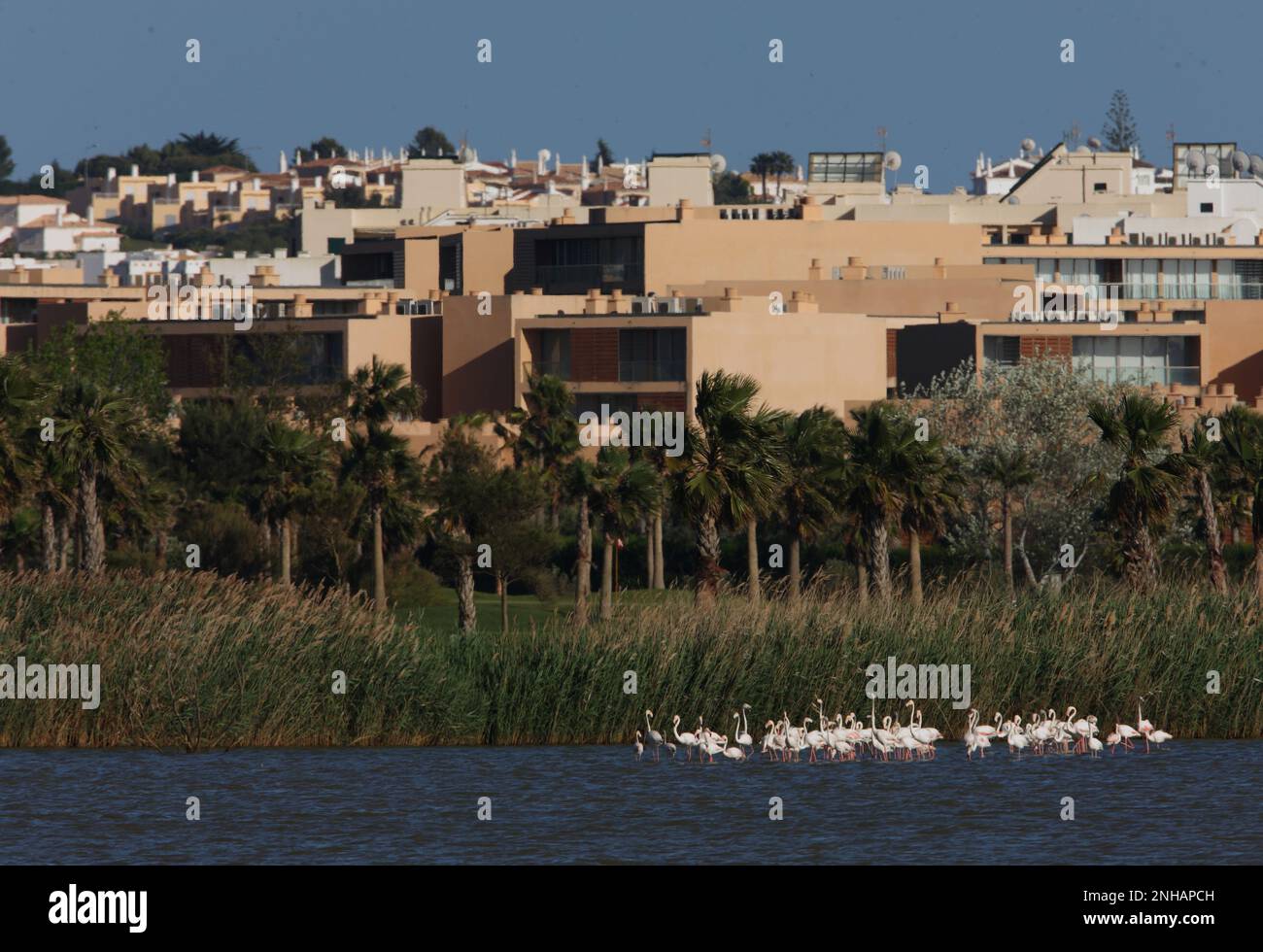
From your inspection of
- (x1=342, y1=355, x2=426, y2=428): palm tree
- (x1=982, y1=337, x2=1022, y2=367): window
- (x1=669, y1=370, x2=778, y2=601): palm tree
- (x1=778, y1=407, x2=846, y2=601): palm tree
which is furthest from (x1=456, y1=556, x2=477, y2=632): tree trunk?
(x1=982, y1=337, x2=1022, y2=367): window

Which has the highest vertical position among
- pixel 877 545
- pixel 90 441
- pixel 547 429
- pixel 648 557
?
pixel 90 441

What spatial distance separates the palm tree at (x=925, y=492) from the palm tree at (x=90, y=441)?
2029cm

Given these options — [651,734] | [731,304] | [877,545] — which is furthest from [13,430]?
[731,304]

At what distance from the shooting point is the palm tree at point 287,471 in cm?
8138

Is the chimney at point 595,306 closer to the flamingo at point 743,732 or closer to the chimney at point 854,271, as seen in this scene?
the chimney at point 854,271

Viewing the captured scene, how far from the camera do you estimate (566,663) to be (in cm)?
4516

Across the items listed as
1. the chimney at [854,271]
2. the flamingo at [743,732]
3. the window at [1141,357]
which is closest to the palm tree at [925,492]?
the flamingo at [743,732]

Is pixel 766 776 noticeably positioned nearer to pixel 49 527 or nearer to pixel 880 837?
pixel 880 837

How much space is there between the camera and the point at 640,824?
3909 centimetres

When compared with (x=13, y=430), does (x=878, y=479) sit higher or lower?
lower

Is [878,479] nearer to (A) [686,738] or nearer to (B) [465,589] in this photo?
(B) [465,589]

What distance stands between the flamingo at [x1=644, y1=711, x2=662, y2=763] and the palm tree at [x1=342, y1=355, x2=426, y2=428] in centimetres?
4568

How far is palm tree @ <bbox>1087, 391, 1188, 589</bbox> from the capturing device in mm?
61469

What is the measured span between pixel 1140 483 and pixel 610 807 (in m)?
24.9
